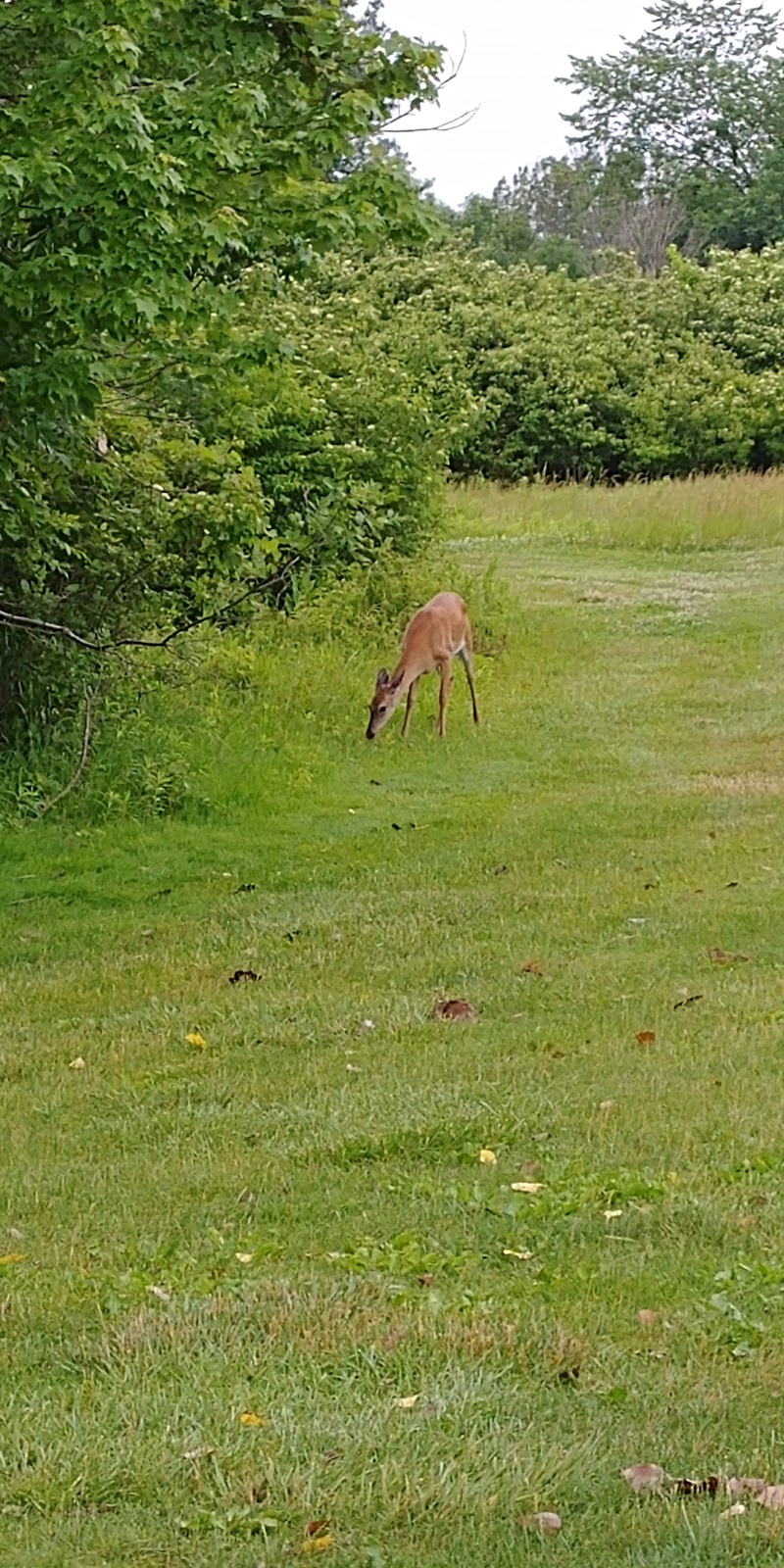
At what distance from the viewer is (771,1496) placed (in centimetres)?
332

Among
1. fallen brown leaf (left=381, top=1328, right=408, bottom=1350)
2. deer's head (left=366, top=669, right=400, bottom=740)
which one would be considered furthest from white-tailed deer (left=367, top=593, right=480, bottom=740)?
fallen brown leaf (left=381, top=1328, right=408, bottom=1350)

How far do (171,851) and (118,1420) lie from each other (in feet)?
23.3

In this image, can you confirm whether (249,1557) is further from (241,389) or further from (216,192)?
(241,389)

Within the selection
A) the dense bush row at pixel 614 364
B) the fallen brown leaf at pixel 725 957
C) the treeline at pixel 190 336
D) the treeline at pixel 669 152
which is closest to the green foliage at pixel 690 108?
the treeline at pixel 669 152

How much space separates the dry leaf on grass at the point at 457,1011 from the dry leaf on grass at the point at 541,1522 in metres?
3.74

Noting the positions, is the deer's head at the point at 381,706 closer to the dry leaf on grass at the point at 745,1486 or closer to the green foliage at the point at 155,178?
the green foliage at the point at 155,178

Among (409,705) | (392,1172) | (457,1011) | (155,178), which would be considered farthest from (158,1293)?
(409,705)

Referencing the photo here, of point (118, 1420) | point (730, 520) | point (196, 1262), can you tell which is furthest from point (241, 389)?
point (730, 520)

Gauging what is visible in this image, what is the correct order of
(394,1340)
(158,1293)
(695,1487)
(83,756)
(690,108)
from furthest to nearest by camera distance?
(690,108)
(83,756)
(158,1293)
(394,1340)
(695,1487)

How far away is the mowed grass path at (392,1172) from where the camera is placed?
11.2 feet

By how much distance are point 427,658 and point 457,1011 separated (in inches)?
287

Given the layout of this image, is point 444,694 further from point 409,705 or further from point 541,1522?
point 541,1522

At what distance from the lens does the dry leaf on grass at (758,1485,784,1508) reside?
3285 millimetres

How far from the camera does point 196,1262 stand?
4.73 metres
